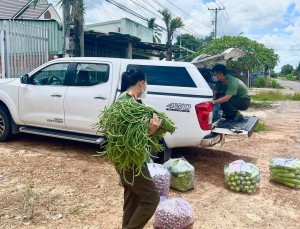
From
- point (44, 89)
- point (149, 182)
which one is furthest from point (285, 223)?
point (44, 89)

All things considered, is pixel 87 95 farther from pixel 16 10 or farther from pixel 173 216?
pixel 16 10

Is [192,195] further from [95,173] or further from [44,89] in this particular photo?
[44,89]

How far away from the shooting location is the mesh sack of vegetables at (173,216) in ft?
11.2

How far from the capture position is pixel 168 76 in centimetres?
539

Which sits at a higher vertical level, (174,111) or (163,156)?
(174,111)

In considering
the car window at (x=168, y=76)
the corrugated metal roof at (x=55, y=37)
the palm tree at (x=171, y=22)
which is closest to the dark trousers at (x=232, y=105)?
the car window at (x=168, y=76)

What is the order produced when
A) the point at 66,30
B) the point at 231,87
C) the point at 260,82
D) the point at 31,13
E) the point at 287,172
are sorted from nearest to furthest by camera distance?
the point at 287,172 → the point at 231,87 → the point at 66,30 → the point at 31,13 → the point at 260,82

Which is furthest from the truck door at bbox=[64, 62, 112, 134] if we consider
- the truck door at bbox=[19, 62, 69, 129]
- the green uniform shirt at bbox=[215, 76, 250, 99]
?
the green uniform shirt at bbox=[215, 76, 250, 99]

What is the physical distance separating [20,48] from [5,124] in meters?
4.03

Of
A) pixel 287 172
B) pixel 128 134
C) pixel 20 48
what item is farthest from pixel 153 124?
pixel 20 48

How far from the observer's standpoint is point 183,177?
4516 millimetres

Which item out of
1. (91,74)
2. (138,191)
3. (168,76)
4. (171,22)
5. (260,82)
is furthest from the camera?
(260,82)

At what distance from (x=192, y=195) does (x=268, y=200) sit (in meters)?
1.03

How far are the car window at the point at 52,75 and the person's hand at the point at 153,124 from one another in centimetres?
383
